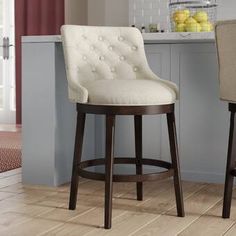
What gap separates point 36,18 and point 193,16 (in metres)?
3.56

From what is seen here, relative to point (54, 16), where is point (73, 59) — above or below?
below

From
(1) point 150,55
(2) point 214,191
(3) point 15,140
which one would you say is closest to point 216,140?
(2) point 214,191

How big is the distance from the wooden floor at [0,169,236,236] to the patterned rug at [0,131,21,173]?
504 millimetres

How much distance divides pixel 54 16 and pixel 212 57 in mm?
3491

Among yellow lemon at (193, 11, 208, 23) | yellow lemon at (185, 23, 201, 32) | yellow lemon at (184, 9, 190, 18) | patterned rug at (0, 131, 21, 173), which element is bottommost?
patterned rug at (0, 131, 21, 173)

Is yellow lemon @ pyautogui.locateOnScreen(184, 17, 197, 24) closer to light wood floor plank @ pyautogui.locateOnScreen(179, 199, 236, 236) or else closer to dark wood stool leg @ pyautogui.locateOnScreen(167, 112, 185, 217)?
dark wood stool leg @ pyautogui.locateOnScreen(167, 112, 185, 217)

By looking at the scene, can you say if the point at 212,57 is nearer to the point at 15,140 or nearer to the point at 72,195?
the point at 72,195

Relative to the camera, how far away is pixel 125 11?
6621 mm

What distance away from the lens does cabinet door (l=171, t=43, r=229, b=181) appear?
3.17m

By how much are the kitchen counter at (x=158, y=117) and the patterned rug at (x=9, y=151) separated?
573 mm

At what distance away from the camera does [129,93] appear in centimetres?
240

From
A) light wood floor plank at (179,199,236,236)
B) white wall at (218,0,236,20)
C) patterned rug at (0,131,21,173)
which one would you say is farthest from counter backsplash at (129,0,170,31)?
light wood floor plank at (179,199,236,236)

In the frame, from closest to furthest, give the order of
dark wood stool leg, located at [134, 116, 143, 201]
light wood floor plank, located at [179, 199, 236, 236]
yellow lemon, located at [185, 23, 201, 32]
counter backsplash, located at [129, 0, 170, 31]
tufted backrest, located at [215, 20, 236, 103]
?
light wood floor plank, located at [179, 199, 236, 236]
tufted backrest, located at [215, 20, 236, 103]
dark wood stool leg, located at [134, 116, 143, 201]
yellow lemon, located at [185, 23, 201, 32]
counter backsplash, located at [129, 0, 170, 31]

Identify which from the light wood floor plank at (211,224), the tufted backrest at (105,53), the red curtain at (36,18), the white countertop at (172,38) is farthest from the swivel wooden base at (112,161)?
the red curtain at (36,18)
